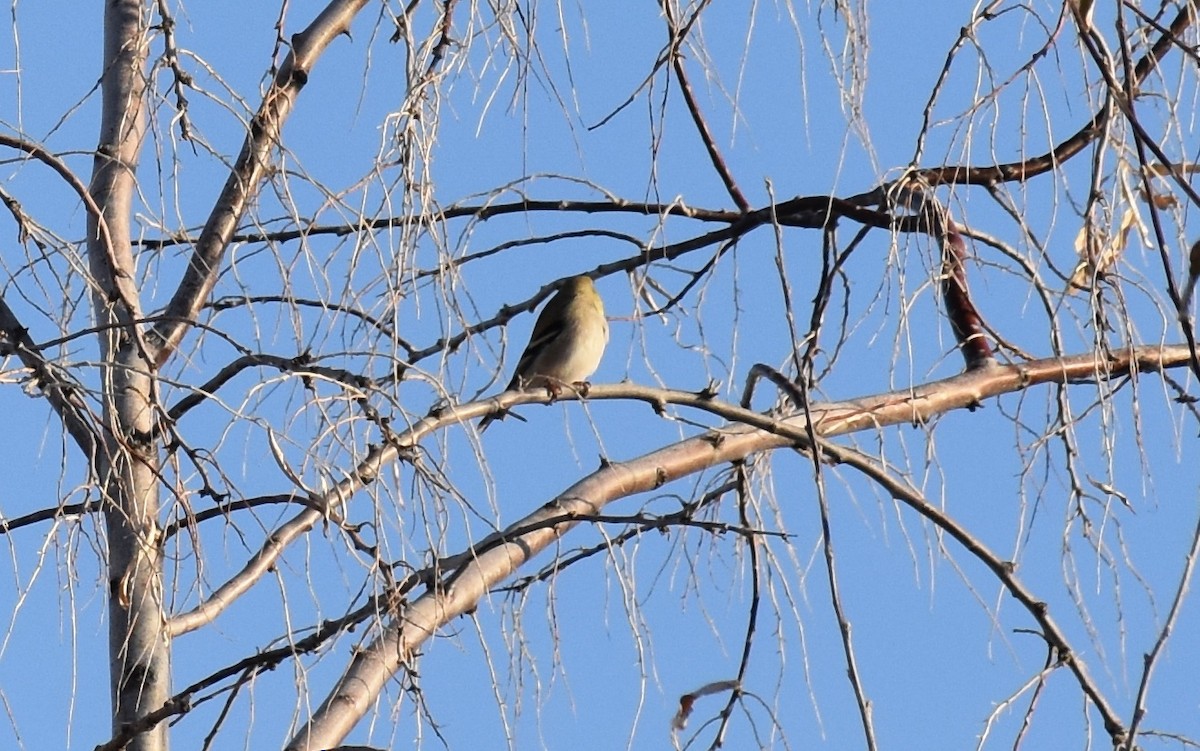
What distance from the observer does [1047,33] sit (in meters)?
3.46

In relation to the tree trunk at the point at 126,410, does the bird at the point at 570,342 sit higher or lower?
higher

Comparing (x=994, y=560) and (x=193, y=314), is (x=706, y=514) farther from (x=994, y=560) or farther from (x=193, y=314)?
(x=193, y=314)

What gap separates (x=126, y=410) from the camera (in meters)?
3.49

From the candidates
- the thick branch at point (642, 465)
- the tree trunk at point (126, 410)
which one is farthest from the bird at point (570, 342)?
the tree trunk at point (126, 410)

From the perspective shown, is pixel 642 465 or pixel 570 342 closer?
pixel 642 465

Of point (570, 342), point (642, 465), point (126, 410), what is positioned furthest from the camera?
point (570, 342)

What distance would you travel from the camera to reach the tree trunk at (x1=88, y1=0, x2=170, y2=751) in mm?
3246

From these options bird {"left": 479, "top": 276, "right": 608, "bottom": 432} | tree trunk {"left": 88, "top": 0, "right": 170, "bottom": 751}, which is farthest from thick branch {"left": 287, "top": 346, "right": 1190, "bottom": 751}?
bird {"left": 479, "top": 276, "right": 608, "bottom": 432}

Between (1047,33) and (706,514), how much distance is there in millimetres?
1483

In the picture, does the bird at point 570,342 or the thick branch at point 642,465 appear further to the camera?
the bird at point 570,342

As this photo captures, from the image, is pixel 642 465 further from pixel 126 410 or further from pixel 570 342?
pixel 570 342

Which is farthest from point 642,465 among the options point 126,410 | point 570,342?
point 570,342

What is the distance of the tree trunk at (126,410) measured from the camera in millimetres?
3246

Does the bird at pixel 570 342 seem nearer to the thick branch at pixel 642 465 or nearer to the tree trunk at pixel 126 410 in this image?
the thick branch at pixel 642 465
